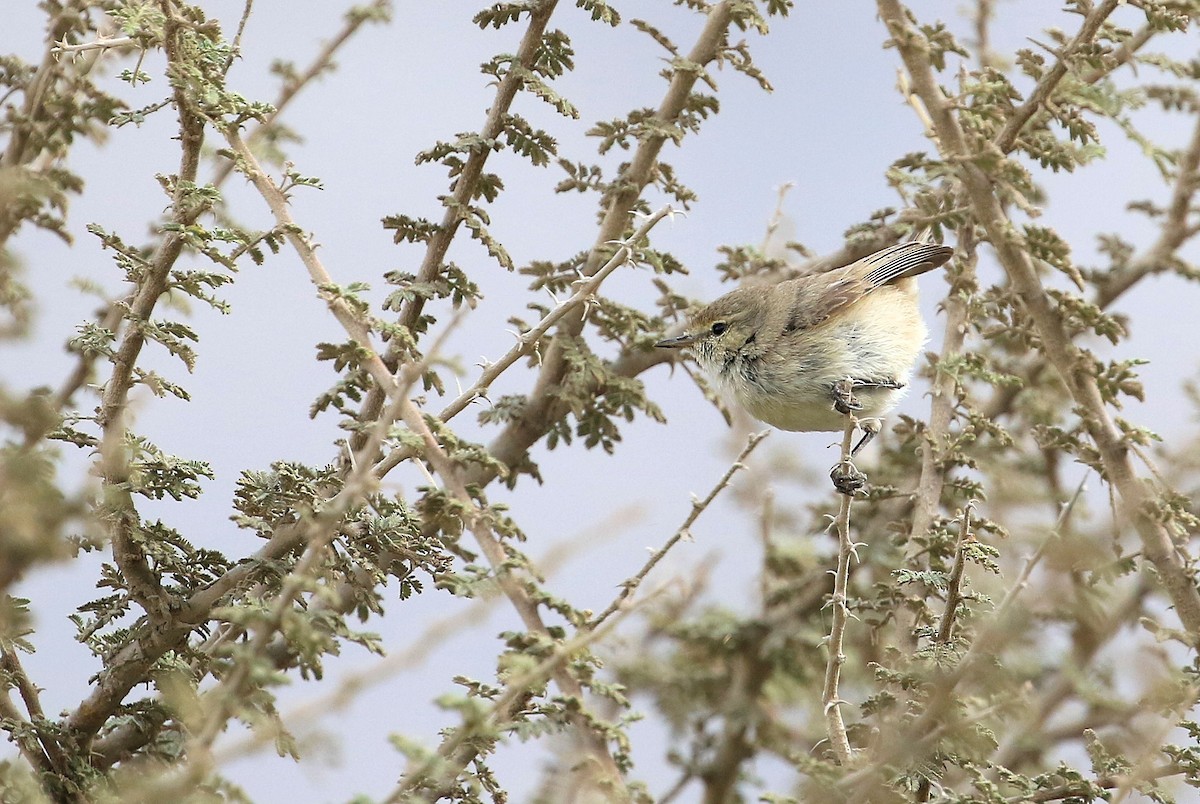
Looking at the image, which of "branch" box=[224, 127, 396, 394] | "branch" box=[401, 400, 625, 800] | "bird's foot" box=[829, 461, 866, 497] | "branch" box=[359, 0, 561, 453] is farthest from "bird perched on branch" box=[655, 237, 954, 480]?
"branch" box=[401, 400, 625, 800]

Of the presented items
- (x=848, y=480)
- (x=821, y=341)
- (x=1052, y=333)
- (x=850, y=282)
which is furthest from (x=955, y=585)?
(x=850, y=282)

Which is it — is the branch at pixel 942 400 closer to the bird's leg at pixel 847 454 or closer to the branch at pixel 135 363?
the bird's leg at pixel 847 454

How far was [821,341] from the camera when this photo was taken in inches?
158

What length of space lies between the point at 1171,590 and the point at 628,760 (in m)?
1.15

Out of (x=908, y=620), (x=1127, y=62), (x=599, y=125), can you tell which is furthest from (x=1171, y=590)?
(x=599, y=125)

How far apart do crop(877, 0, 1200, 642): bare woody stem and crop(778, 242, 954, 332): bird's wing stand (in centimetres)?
130

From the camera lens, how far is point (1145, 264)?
3.25 m

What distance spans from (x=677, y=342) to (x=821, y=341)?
0.67 metres

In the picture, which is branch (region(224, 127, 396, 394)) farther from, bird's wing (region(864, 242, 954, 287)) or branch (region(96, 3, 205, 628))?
bird's wing (region(864, 242, 954, 287))

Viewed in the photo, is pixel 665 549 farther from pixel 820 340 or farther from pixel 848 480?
pixel 820 340

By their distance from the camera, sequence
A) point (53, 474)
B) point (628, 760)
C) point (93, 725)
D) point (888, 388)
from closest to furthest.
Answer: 1. point (53, 474)
2. point (628, 760)
3. point (93, 725)
4. point (888, 388)

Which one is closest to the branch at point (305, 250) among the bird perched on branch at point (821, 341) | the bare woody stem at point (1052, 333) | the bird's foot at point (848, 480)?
the bird's foot at point (848, 480)

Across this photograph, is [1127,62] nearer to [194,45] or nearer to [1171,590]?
[1171,590]

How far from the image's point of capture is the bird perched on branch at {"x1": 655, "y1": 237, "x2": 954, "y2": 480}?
3918 mm
